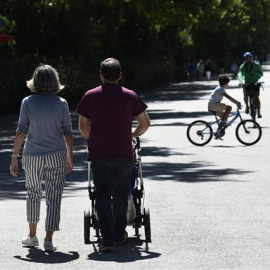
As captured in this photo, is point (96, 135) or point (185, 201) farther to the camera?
point (185, 201)

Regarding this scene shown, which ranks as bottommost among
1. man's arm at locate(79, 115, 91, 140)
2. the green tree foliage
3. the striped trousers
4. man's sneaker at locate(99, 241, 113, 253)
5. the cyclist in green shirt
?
man's sneaker at locate(99, 241, 113, 253)

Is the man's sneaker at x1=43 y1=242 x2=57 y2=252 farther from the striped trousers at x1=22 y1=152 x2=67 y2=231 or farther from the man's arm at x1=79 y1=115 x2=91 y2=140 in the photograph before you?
the man's arm at x1=79 y1=115 x2=91 y2=140

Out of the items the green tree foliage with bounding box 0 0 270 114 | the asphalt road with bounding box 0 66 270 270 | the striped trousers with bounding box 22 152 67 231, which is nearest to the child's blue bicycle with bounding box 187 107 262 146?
the asphalt road with bounding box 0 66 270 270

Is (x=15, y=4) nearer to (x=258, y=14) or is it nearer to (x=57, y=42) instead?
(x=57, y=42)

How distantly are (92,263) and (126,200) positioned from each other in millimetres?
916

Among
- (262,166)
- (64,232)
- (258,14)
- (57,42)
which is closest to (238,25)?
(258,14)

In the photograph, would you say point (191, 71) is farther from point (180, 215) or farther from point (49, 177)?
point (49, 177)

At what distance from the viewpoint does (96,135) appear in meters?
9.00

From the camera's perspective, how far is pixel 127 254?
8.79 metres

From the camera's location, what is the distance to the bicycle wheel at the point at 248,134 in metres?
22.2

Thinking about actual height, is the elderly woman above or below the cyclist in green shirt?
below

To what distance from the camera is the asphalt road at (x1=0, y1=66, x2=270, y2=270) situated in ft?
27.8

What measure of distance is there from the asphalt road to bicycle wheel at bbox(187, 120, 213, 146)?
45cm

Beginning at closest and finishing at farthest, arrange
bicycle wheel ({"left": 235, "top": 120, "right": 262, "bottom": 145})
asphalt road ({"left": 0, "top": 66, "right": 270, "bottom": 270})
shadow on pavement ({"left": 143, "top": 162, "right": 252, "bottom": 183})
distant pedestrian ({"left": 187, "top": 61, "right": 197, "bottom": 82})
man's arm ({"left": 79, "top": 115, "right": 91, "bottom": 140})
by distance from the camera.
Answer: asphalt road ({"left": 0, "top": 66, "right": 270, "bottom": 270}), man's arm ({"left": 79, "top": 115, "right": 91, "bottom": 140}), shadow on pavement ({"left": 143, "top": 162, "right": 252, "bottom": 183}), bicycle wheel ({"left": 235, "top": 120, "right": 262, "bottom": 145}), distant pedestrian ({"left": 187, "top": 61, "right": 197, "bottom": 82})
